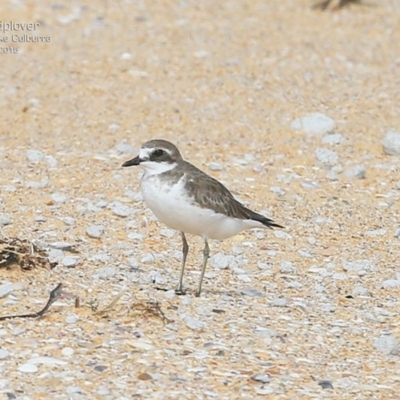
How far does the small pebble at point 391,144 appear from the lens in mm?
8812

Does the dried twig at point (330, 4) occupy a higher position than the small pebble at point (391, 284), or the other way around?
the dried twig at point (330, 4)

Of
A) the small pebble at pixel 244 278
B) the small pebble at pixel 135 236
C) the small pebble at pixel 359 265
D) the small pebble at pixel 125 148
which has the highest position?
the small pebble at pixel 125 148

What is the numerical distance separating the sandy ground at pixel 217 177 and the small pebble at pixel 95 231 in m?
0.11

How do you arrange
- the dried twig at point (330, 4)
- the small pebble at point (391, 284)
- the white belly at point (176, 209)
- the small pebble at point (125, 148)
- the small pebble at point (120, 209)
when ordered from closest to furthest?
the white belly at point (176, 209)
the small pebble at point (391, 284)
the small pebble at point (120, 209)
the small pebble at point (125, 148)
the dried twig at point (330, 4)

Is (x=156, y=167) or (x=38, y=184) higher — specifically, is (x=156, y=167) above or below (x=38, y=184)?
above

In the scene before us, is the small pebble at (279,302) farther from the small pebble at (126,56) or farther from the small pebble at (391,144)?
the small pebble at (126,56)

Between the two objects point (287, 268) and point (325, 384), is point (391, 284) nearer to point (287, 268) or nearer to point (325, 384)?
point (287, 268)

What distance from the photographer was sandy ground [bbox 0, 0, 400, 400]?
4.96 m

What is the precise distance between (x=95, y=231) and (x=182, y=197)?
1.38 metres

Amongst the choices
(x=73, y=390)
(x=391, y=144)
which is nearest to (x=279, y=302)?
(x=73, y=390)

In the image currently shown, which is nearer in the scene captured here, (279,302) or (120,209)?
(279,302)

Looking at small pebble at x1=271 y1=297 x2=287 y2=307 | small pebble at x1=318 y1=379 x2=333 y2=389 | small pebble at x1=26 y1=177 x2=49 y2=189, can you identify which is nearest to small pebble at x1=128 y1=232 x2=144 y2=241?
small pebble at x1=26 y1=177 x2=49 y2=189

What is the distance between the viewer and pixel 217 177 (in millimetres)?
8281

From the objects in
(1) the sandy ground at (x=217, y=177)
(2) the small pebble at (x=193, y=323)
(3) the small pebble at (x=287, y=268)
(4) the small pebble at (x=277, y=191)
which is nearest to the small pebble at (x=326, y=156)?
(1) the sandy ground at (x=217, y=177)
